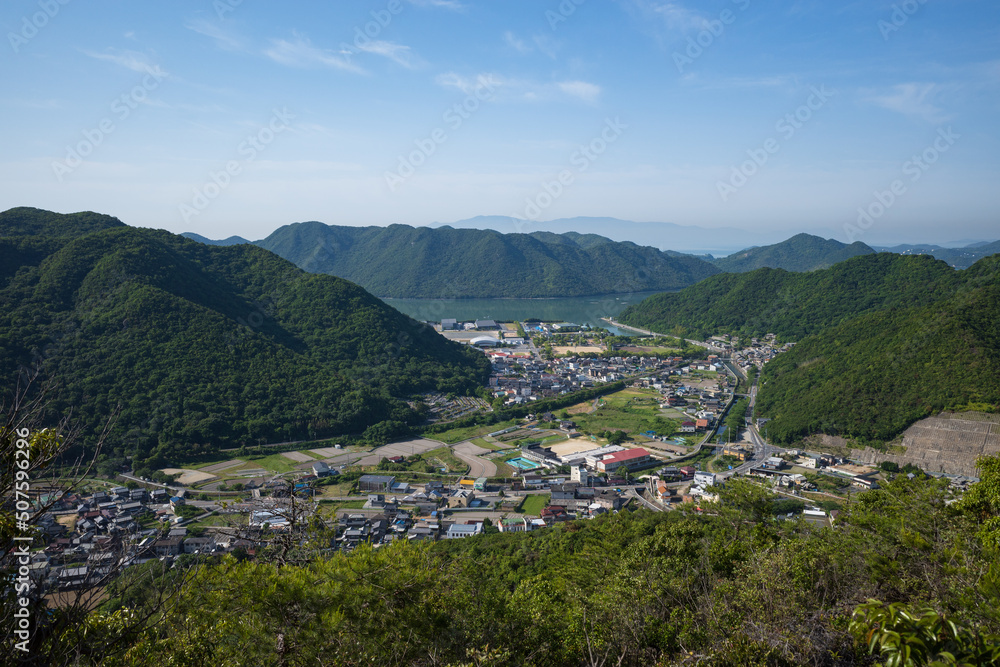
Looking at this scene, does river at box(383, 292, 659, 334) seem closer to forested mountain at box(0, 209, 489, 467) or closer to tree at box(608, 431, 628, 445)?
forested mountain at box(0, 209, 489, 467)

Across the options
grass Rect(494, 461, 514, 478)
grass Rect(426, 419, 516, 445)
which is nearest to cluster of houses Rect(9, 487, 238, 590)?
grass Rect(494, 461, 514, 478)

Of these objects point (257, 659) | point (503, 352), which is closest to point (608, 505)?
point (257, 659)

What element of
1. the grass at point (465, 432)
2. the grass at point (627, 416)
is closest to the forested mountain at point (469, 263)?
the grass at point (627, 416)

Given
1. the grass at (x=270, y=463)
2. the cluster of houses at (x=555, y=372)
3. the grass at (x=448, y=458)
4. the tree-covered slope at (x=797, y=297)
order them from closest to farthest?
1. the grass at (x=270, y=463)
2. the grass at (x=448, y=458)
3. the cluster of houses at (x=555, y=372)
4. the tree-covered slope at (x=797, y=297)

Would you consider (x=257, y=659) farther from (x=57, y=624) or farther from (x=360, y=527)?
(x=360, y=527)

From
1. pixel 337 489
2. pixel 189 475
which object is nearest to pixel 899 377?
pixel 337 489

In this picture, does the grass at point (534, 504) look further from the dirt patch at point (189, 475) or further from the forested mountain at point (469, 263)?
the forested mountain at point (469, 263)
